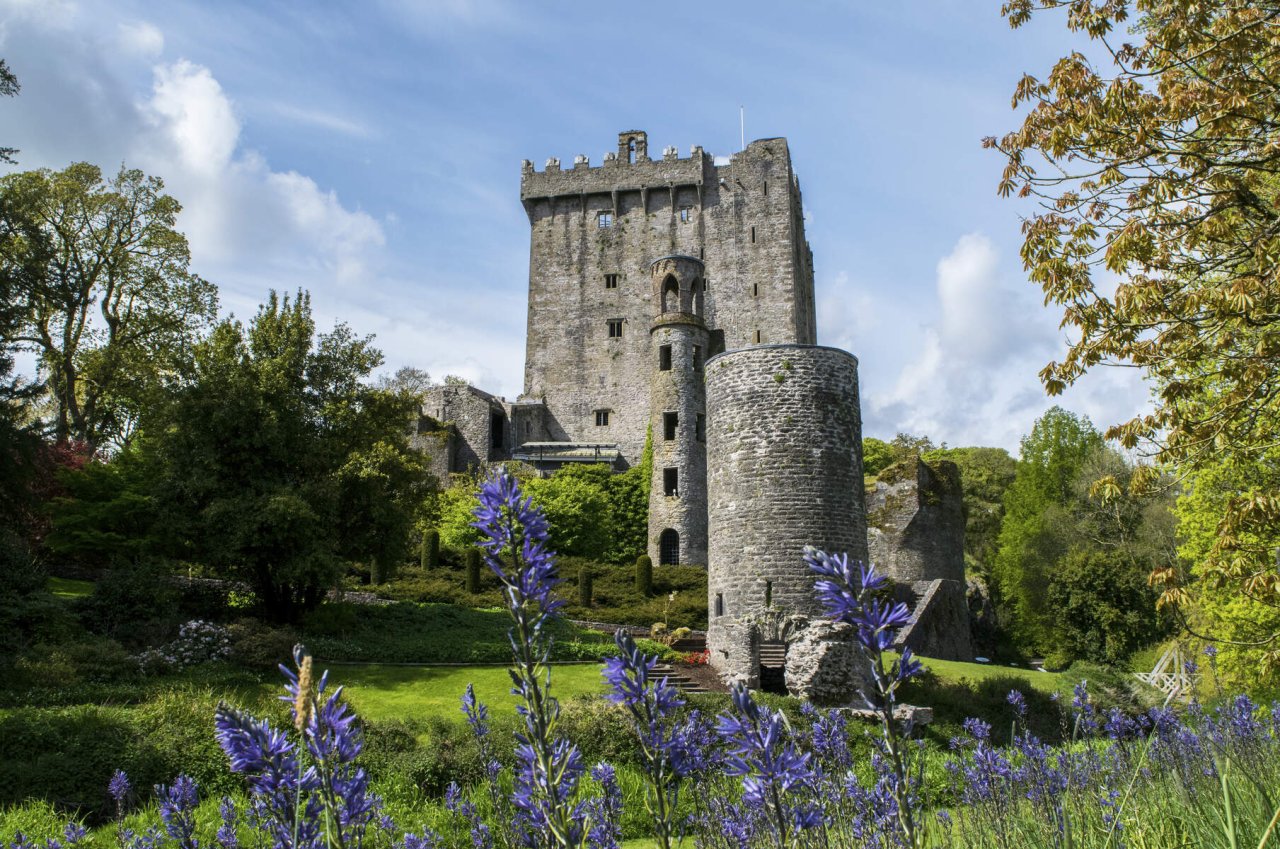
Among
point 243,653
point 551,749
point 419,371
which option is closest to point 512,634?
point 551,749

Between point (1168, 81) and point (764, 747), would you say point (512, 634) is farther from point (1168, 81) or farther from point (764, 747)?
point (1168, 81)

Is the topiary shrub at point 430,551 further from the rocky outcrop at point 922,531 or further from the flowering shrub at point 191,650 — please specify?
the rocky outcrop at point 922,531

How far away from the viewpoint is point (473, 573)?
30.7 m

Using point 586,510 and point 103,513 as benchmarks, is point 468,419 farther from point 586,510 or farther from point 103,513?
point 103,513

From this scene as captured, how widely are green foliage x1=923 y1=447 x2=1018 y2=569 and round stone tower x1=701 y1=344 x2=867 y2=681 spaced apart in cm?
3087

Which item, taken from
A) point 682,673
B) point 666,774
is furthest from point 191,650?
point 666,774

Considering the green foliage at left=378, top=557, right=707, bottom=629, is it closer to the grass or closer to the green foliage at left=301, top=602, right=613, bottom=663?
the green foliage at left=301, top=602, right=613, bottom=663

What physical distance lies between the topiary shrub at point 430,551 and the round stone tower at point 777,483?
14.7 m

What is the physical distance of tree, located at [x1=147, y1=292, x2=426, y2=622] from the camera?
2055 cm

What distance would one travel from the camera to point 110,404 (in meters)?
34.3

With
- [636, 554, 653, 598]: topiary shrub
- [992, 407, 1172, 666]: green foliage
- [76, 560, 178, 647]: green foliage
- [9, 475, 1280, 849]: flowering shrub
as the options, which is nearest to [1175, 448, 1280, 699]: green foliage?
[992, 407, 1172, 666]: green foliage

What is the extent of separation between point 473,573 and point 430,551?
2951 mm

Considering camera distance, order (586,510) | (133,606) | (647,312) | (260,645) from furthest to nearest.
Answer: (647,312)
(586,510)
(133,606)
(260,645)

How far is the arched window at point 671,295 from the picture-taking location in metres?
41.8
